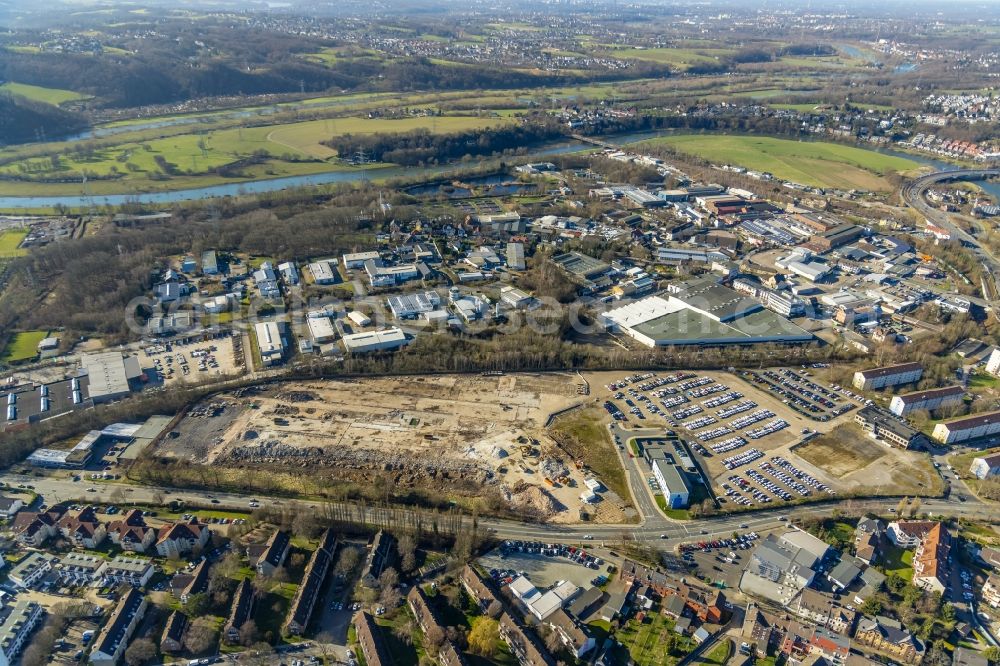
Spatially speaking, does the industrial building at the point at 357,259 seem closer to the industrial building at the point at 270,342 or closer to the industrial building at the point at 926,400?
the industrial building at the point at 270,342

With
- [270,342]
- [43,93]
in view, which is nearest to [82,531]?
[270,342]

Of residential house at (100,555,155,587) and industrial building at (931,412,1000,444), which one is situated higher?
residential house at (100,555,155,587)

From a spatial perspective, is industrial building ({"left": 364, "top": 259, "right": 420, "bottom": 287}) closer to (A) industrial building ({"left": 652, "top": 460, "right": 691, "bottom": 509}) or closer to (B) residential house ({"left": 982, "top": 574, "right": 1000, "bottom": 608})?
(A) industrial building ({"left": 652, "top": 460, "right": 691, "bottom": 509})

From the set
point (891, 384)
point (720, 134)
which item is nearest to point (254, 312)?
point (891, 384)

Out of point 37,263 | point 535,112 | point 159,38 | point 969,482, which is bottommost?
point 969,482

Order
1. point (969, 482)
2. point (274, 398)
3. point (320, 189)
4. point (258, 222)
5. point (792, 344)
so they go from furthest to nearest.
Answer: point (320, 189) < point (258, 222) < point (792, 344) < point (274, 398) < point (969, 482)

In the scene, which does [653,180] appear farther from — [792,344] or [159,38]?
[159,38]

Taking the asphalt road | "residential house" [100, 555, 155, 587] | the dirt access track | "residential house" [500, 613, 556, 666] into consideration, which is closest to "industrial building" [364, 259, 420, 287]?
the dirt access track

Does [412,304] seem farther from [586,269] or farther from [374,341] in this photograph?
[586,269]
